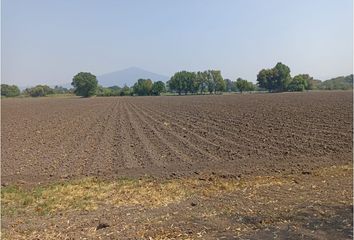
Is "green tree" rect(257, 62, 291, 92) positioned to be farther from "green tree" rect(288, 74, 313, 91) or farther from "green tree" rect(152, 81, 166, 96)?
"green tree" rect(152, 81, 166, 96)

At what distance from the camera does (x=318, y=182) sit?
348 inches

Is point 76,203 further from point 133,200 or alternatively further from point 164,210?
point 164,210

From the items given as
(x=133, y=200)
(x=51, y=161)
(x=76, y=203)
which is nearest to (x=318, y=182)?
(x=133, y=200)

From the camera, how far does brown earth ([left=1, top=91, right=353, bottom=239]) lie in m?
6.07

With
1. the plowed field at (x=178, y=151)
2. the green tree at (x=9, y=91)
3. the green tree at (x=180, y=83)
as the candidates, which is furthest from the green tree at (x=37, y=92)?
the plowed field at (x=178, y=151)

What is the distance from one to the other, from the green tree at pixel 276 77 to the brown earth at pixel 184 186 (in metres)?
111

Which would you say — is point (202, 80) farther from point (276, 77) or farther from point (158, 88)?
point (276, 77)

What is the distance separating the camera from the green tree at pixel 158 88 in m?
139

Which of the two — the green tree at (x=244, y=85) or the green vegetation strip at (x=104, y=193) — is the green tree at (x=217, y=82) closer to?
the green tree at (x=244, y=85)

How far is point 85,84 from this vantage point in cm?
13675

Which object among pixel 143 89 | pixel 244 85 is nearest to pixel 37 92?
pixel 143 89

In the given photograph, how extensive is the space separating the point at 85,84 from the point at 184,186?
132201 millimetres

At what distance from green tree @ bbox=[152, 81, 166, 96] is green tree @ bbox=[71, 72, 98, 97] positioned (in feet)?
66.7

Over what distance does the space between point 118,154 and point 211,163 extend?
349cm
